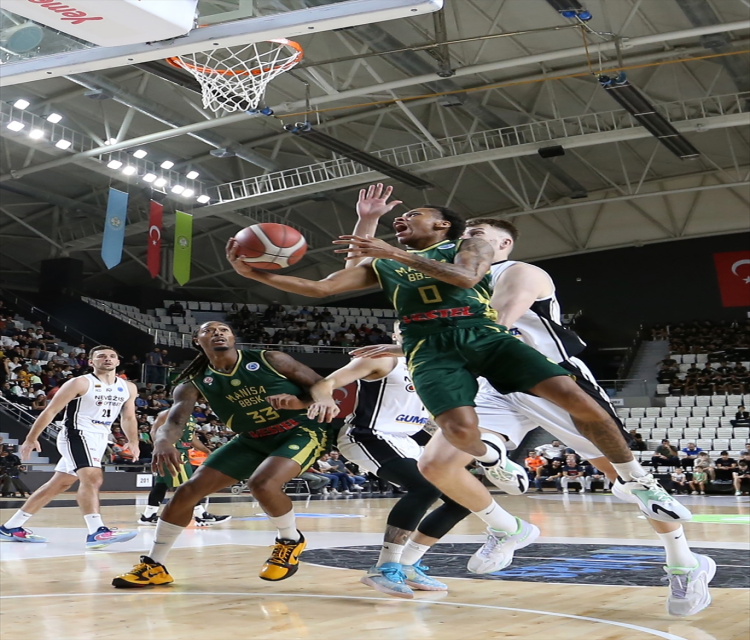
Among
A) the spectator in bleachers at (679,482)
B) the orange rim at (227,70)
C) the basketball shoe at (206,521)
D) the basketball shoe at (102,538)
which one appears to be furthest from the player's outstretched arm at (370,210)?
the spectator in bleachers at (679,482)

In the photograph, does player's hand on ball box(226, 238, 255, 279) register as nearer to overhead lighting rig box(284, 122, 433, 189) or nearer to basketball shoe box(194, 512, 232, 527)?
basketball shoe box(194, 512, 232, 527)

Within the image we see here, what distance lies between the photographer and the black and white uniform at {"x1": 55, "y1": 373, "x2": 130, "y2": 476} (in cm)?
798

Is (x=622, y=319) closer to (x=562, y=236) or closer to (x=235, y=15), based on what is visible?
(x=562, y=236)

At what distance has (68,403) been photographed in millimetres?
8172

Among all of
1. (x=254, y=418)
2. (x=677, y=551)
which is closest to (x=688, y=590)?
(x=677, y=551)

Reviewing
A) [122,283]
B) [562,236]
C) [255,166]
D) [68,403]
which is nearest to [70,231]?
[122,283]

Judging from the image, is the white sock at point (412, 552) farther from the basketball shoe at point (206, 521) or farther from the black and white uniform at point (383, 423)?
the basketball shoe at point (206, 521)

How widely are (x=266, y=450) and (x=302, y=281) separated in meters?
1.72

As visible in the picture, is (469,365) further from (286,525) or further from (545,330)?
(286,525)

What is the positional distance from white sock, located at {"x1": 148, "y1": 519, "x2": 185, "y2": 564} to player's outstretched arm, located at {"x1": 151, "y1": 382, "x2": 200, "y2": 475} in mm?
344

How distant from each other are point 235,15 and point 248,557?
4188 mm

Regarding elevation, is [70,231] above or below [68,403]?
above

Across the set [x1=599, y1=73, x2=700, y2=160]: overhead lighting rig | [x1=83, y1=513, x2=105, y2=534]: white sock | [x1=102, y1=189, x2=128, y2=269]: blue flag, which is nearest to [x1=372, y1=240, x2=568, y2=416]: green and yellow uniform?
[x1=83, y1=513, x2=105, y2=534]: white sock

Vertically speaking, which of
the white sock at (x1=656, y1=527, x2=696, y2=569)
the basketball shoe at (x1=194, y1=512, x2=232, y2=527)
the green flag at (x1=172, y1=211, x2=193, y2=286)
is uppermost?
the green flag at (x1=172, y1=211, x2=193, y2=286)
